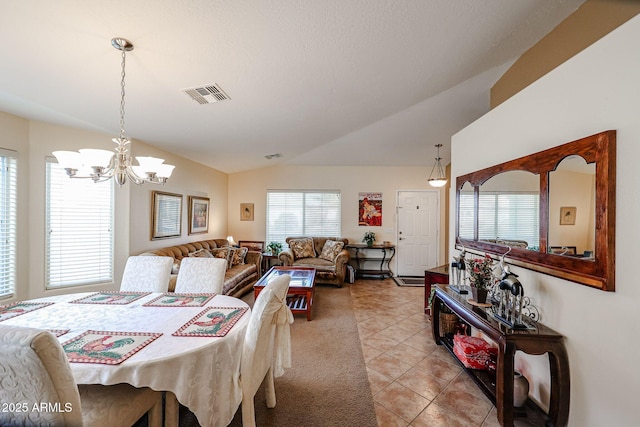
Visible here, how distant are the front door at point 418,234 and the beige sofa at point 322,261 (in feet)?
4.45

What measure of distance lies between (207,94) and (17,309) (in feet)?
6.94

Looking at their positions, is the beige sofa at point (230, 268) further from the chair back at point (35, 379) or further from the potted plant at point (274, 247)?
the chair back at point (35, 379)

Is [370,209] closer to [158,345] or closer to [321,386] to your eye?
[321,386]

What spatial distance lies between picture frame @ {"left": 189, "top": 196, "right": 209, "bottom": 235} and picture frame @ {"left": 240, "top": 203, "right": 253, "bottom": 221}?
1022 mm

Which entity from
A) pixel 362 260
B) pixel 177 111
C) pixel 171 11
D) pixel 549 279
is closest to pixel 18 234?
pixel 177 111

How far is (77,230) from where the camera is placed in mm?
3100

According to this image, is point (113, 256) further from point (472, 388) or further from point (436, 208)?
point (436, 208)

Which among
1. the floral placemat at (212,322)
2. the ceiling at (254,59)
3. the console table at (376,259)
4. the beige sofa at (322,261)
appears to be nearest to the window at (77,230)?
the ceiling at (254,59)

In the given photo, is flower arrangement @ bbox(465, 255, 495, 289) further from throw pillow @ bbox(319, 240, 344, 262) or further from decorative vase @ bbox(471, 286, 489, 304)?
throw pillow @ bbox(319, 240, 344, 262)

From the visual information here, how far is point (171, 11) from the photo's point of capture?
1519 millimetres

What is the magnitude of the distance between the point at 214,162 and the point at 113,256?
2447 mm

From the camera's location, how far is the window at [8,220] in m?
2.59

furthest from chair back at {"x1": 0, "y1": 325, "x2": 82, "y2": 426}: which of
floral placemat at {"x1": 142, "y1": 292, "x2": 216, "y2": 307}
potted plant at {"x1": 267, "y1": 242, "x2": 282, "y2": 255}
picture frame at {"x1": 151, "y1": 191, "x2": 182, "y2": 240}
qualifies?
potted plant at {"x1": 267, "y1": 242, "x2": 282, "y2": 255}

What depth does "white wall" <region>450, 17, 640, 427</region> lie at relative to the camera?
4.23 ft
